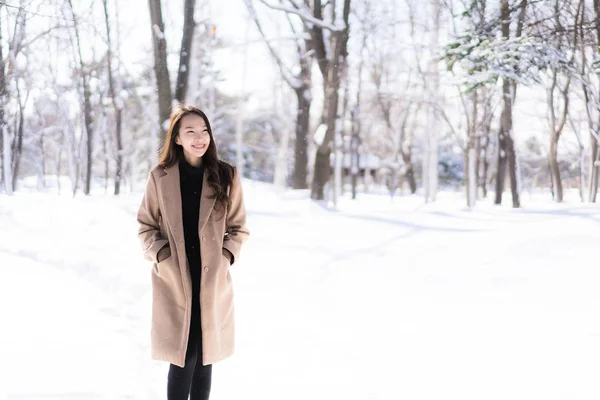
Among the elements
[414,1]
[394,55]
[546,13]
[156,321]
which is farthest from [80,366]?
[394,55]

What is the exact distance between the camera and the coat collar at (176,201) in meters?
2.50

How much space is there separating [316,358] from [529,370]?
147cm

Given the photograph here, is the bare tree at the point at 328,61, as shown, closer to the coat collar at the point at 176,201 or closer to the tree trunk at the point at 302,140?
the tree trunk at the point at 302,140

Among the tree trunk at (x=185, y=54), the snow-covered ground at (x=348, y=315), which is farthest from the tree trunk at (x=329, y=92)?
the snow-covered ground at (x=348, y=315)

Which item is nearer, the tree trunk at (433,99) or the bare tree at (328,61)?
the bare tree at (328,61)

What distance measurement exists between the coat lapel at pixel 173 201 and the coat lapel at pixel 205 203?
0.31 ft

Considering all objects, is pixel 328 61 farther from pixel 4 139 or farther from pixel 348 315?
pixel 4 139

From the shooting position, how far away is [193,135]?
102 inches

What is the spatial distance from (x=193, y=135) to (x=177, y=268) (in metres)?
0.63

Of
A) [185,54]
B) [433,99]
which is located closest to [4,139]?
[185,54]

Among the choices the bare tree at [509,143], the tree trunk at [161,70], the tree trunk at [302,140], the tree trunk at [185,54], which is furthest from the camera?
the bare tree at [509,143]

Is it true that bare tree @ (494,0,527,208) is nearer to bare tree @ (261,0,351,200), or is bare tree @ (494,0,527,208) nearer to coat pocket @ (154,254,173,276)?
bare tree @ (261,0,351,200)

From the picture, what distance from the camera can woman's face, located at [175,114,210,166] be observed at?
8.46ft

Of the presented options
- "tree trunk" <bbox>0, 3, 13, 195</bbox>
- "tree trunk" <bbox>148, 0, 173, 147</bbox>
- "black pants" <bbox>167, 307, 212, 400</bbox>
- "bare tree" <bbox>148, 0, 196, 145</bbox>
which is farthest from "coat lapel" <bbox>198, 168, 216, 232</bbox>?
"tree trunk" <bbox>0, 3, 13, 195</bbox>
